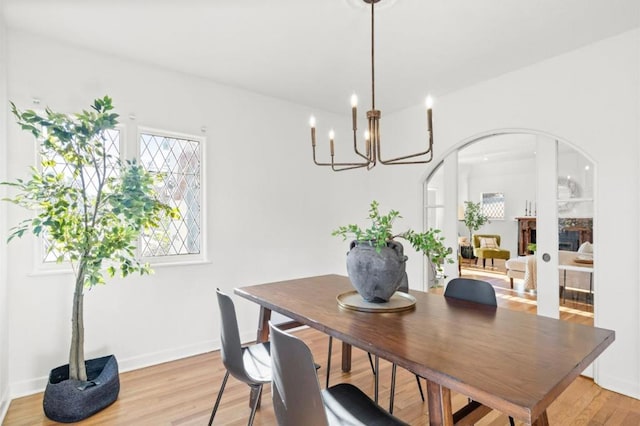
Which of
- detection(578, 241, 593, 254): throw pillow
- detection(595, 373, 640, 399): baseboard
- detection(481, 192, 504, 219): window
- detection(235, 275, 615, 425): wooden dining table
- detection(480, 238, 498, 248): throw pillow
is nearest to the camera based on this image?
detection(235, 275, 615, 425): wooden dining table

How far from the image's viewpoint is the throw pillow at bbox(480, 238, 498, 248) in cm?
779

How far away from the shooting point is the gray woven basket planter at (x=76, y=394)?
6.64 feet

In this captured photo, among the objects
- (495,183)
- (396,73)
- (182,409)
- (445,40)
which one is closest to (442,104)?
(396,73)

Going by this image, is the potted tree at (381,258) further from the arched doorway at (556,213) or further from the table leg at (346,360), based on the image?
the arched doorway at (556,213)

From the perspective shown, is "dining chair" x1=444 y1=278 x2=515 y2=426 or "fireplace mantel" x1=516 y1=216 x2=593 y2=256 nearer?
"dining chair" x1=444 y1=278 x2=515 y2=426

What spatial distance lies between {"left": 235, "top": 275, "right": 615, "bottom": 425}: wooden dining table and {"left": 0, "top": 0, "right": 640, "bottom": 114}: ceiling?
1805 mm

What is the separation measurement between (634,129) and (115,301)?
13.4ft

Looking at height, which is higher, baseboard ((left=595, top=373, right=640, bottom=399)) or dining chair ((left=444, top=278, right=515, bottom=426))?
dining chair ((left=444, top=278, right=515, bottom=426))

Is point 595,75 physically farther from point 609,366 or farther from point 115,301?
point 115,301

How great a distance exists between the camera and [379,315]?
1631 millimetres

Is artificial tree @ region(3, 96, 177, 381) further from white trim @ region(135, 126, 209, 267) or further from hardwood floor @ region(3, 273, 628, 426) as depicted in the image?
white trim @ region(135, 126, 209, 267)

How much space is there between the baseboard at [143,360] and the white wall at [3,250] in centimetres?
11

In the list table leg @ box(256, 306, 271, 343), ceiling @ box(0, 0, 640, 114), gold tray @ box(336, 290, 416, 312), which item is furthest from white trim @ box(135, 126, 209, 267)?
gold tray @ box(336, 290, 416, 312)

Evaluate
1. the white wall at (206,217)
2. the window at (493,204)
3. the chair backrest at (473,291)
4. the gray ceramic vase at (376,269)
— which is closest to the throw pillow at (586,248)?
the chair backrest at (473,291)
